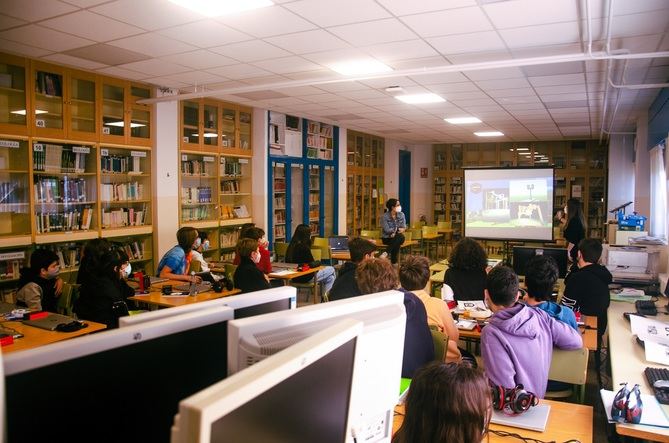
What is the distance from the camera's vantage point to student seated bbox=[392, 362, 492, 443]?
1429 mm

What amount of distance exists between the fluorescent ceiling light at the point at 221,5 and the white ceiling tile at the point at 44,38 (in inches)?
62.9

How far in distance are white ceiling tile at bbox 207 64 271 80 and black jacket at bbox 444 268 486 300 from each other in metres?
3.33

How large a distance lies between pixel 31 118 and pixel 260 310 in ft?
18.4

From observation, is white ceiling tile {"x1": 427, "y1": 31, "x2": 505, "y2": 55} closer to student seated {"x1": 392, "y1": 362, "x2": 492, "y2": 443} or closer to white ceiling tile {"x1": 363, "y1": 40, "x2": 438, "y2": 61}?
white ceiling tile {"x1": 363, "y1": 40, "x2": 438, "y2": 61}

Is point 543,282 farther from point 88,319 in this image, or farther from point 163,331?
point 88,319

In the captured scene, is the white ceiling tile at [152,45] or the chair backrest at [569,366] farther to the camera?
the white ceiling tile at [152,45]

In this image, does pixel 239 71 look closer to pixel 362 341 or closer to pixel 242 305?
pixel 242 305

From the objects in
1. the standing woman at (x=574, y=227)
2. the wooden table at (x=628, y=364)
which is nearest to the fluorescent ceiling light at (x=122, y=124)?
the wooden table at (x=628, y=364)

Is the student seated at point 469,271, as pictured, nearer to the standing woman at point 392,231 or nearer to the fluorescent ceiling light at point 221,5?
the fluorescent ceiling light at point 221,5

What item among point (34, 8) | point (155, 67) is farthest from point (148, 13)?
point (155, 67)

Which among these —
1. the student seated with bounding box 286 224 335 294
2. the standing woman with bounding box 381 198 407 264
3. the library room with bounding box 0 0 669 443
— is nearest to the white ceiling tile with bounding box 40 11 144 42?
the library room with bounding box 0 0 669 443

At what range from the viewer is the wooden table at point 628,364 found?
84.8 inches

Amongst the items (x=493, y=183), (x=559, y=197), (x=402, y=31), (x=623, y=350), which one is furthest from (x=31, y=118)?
(x=559, y=197)

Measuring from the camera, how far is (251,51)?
205 inches
